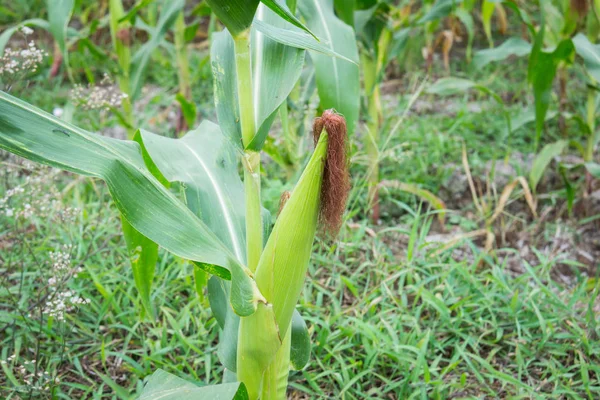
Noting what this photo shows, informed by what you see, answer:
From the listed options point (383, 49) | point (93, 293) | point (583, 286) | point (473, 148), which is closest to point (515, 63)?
point (473, 148)

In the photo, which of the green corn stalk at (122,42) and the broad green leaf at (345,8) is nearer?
the broad green leaf at (345,8)

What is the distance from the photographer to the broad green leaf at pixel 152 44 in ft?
7.13

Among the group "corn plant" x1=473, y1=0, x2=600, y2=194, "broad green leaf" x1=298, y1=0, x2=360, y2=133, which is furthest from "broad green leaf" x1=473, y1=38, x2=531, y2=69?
"broad green leaf" x1=298, y1=0, x2=360, y2=133

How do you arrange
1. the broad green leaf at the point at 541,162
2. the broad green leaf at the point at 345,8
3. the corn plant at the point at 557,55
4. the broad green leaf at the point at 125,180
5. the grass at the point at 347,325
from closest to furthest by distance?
the broad green leaf at the point at 125,180 → the grass at the point at 347,325 → the broad green leaf at the point at 345,8 → the corn plant at the point at 557,55 → the broad green leaf at the point at 541,162

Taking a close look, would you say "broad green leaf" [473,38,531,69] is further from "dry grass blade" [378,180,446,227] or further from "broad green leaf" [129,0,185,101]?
"broad green leaf" [129,0,185,101]

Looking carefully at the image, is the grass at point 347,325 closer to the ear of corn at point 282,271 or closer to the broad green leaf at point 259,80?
the ear of corn at point 282,271

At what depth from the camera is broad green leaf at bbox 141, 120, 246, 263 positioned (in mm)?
1187

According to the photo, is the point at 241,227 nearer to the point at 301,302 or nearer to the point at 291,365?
the point at 291,365

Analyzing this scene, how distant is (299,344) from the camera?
1.24 m

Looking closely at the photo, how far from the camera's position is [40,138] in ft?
2.89

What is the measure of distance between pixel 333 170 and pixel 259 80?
0.25m

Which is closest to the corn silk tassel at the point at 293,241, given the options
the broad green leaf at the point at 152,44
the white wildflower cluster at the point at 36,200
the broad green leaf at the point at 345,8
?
the white wildflower cluster at the point at 36,200

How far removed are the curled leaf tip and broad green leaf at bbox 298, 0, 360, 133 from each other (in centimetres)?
54

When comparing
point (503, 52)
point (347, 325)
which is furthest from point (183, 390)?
point (503, 52)
